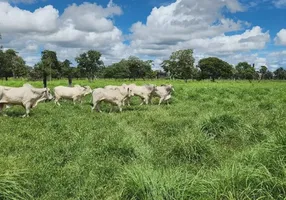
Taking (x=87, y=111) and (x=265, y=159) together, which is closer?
(x=265, y=159)

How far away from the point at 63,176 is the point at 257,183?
12.1 ft

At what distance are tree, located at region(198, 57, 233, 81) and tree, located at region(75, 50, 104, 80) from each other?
3228 cm

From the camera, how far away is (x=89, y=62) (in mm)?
108188

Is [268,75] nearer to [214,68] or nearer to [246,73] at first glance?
[246,73]

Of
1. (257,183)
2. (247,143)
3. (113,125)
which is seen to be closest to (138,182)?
(257,183)

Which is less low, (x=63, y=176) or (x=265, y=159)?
(x=265, y=159)

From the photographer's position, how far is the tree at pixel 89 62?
108 m

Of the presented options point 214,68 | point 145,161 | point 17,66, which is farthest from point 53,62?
point 145,161

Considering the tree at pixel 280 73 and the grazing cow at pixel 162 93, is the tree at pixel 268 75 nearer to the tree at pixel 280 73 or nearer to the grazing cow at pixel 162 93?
the tree at pixel 280 73

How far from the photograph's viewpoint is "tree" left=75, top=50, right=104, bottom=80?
107688 mm

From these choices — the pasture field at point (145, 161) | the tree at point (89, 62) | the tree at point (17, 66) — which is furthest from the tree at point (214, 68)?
the pasture field at point (145, 161)

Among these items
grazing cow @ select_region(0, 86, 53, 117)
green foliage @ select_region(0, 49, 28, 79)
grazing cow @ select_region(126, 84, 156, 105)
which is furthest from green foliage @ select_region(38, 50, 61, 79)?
grazing cow @ select_region(0, 86, 53, 117)

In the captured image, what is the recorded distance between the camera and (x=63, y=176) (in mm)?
6867

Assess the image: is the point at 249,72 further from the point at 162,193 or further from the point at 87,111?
the point at 162,193
